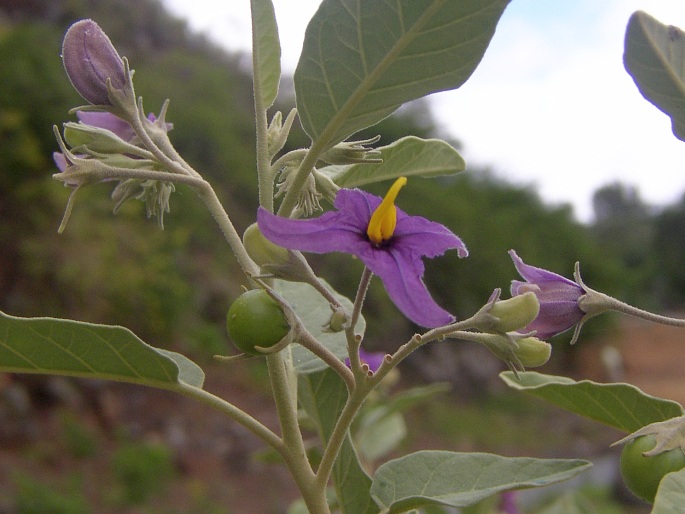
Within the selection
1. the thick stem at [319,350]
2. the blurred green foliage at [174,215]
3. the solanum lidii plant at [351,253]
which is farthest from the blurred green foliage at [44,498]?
the thick stem at [319,350]

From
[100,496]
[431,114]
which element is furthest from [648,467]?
[431,114]

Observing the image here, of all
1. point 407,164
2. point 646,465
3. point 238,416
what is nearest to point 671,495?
point 646,465

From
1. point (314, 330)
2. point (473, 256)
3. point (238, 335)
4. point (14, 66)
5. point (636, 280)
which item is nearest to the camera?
point (238, 335)

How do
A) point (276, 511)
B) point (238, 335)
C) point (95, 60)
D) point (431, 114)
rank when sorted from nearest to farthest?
point (238, 335) → point (95, 60) → point (276, 511) → point (431, 114)

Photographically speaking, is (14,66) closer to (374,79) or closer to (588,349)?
(374,79)

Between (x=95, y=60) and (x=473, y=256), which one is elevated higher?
(x=95, y=60)

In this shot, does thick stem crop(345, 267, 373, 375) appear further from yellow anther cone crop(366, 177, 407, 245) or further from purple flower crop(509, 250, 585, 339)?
purple flower crop(509, 250, 585, 339)
